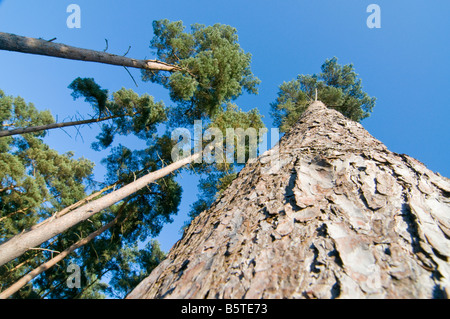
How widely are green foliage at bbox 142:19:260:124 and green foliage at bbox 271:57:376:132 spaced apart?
3.09 m

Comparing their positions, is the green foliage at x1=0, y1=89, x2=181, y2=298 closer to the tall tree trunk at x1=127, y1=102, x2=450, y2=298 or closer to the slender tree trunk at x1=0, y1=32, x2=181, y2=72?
the slender tree trunk at x1=0, y1=32, x2=181, y2=72

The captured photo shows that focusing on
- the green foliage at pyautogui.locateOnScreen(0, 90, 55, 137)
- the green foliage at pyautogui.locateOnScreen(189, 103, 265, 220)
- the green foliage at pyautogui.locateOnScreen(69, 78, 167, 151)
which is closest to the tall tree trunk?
the green foliage at pyautogui.locateOnScreen(189, 103, 265, 220)

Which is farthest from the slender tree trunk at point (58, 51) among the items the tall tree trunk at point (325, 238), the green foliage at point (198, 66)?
the tall tree trunk at point (325, 238)

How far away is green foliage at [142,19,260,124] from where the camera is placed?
770cm

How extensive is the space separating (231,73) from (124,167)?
22.0 feet

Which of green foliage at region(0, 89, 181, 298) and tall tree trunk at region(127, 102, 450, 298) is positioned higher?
green foliage at region(0, 89, 181, 298)

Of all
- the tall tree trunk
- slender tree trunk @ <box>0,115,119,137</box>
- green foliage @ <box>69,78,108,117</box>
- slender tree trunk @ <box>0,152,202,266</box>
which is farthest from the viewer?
green foliage @ <box>69,78,108,117</box>

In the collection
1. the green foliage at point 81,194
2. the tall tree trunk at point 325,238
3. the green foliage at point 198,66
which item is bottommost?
the tall tree trunk at point 325,238

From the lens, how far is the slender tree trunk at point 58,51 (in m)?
3.36

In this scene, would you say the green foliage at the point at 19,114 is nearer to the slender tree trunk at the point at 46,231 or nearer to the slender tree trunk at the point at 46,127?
the slender tree trunk at the point at 46,127

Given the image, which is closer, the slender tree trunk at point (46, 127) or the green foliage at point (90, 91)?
the slender tree trunk at point (46, 127)

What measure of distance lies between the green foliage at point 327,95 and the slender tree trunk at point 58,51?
7.40 metres

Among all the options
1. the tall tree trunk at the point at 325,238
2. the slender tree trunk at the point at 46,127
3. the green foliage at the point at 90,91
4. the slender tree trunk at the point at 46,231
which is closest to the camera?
the tall tree trunk at the point at 325,238

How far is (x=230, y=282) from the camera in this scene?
124 centimetres
